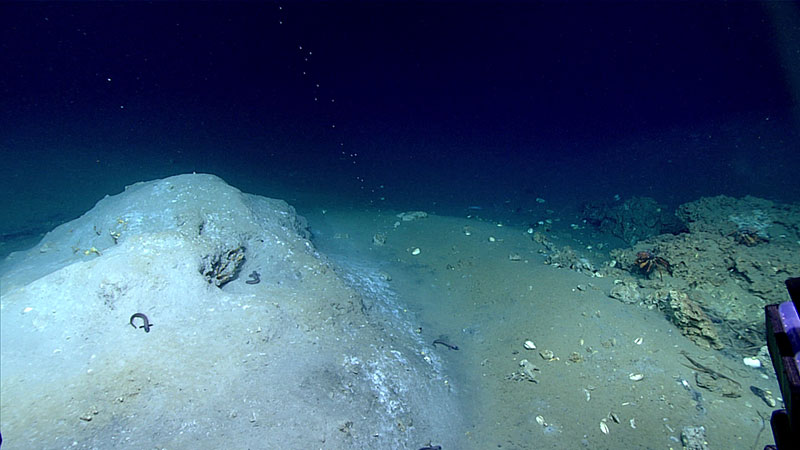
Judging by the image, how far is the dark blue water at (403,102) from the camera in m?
19.2

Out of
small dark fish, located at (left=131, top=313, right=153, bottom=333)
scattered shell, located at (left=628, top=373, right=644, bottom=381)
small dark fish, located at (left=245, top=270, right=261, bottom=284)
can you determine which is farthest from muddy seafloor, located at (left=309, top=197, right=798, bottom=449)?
small dark fish, located at (left=131, top=313, right=153, bottom=333)

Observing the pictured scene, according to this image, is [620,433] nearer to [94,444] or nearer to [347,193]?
[94,444]

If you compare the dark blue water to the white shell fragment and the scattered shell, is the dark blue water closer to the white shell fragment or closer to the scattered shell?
the white shell fragment

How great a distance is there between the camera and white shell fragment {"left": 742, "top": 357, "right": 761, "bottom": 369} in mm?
4398

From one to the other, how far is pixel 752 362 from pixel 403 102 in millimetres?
48420

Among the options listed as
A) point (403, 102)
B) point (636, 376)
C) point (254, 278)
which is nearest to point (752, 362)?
point (636, 376)

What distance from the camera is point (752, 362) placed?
4.44 metres

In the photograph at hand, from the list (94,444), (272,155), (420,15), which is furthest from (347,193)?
(420,15)

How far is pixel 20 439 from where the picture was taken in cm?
272

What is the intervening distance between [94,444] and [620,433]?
534 cm

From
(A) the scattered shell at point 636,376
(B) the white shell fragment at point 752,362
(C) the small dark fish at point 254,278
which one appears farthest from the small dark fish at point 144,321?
(B) the white shell fragment at point 752,362

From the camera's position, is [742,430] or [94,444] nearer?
[94,444]

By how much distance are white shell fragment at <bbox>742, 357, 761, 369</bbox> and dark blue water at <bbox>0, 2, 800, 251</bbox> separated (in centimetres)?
1023

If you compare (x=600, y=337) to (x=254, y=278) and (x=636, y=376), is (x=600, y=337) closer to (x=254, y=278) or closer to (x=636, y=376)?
(x=636, y=376)
